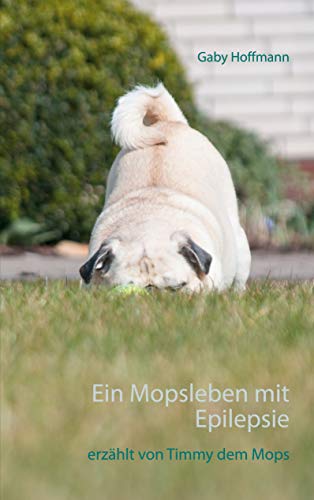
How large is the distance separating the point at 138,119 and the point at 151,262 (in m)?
1.47

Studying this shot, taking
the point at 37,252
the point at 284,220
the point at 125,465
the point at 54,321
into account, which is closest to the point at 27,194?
the point at 37,252

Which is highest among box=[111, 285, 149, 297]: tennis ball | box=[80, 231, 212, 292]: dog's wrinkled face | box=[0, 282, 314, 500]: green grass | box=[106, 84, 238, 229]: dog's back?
box=[106, 84, 238, 229]: dog's back

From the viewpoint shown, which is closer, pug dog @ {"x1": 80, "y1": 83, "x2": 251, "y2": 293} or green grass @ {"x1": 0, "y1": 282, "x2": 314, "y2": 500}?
green grass @ {"x1": 0, "y1": 282, "x2": 314, "y2": 500}

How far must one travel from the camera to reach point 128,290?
5.55m

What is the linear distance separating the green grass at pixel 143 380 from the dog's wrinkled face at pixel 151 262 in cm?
20

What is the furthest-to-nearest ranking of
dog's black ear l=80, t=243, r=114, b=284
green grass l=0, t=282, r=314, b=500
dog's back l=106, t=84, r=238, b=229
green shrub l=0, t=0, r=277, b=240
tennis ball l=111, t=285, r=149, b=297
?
green shrub l=0, t=0, r=277, b=240
dog's back l=106, t=84, r=238, b=229
dog's black ear l=80, t=243, r=114, b=284
tennis ball l=111, t=285, r=149, b=297
green grass l=0, t=282, r=314, b=500

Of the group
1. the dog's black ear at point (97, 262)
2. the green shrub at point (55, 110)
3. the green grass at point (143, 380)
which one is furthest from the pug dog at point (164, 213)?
the green shrub at point (55, 110)

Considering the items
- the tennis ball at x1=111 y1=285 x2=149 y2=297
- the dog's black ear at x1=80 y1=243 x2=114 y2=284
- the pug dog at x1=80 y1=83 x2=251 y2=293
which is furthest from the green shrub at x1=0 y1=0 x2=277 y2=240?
the tennis ball at x1=111 y1=285 x2=149 y2=297

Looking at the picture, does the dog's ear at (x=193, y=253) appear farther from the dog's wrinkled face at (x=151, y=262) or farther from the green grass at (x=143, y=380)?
the green grass at (x=143, y=380)

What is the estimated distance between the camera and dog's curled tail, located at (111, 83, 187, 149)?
22.4 ft

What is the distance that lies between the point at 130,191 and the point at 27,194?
2.86 m

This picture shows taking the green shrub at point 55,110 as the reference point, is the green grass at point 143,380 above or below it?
below

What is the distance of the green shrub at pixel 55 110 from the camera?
9.32 meters

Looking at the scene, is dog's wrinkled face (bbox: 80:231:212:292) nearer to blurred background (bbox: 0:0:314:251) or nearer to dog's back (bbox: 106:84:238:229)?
dog's back (bbox: 106:84:238:229)
